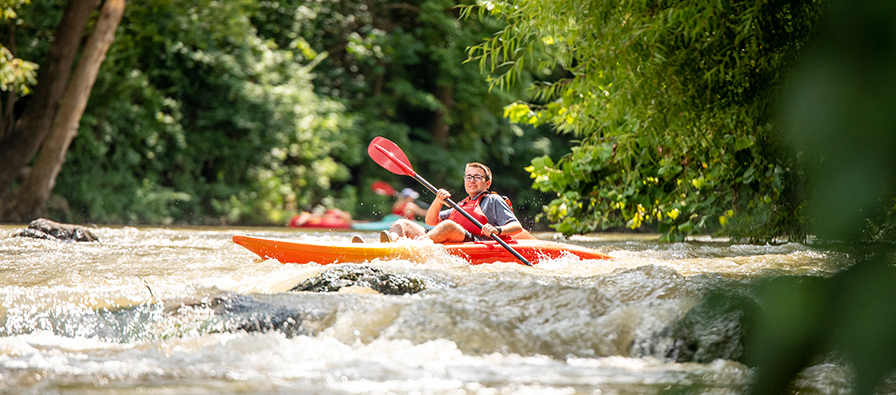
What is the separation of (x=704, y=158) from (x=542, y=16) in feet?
6.34

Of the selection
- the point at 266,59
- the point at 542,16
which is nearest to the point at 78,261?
the point at 542,16

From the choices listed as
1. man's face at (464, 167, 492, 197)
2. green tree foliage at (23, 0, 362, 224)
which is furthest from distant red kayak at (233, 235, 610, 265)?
green tree foliage at (23, 0, 362, 224)

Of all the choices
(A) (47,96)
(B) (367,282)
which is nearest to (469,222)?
(B) (367,282)

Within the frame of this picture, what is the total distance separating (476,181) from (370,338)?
9.95 ft

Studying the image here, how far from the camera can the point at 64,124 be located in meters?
10.1

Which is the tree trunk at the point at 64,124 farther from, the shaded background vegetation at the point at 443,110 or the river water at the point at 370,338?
the river water at the point at 370,338

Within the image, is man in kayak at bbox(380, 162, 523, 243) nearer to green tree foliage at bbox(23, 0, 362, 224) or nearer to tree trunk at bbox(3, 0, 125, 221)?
tree trunk at bbox(3, 0, 125, 221)

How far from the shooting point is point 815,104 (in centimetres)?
87

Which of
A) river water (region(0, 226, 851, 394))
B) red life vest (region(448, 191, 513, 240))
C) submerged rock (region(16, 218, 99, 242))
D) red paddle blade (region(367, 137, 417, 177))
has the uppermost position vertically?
red paddle blade (region(367, 137, 417, 177))

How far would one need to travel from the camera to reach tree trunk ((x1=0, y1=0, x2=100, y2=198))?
1005cm

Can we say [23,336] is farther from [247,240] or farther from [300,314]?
[247,240]

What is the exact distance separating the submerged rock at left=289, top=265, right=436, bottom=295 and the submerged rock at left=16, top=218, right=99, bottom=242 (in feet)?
13.8

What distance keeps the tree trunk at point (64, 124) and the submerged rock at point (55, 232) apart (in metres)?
3.80

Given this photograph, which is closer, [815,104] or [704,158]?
[815,104]
